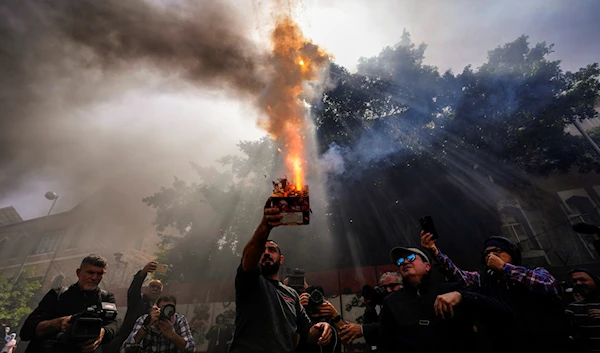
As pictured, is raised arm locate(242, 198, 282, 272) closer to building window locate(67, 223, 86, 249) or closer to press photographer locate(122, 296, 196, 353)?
press photographer locate(122, 296, 196, 353)

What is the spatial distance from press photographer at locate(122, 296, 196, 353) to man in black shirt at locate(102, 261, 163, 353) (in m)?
0.92

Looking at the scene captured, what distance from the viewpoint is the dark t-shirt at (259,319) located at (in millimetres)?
2613

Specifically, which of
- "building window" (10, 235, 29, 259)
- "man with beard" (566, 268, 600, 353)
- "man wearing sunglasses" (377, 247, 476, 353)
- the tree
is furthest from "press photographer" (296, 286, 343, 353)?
"building window" (10, 235, 29, 259)

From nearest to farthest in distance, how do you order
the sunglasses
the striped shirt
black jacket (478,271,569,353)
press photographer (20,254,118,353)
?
black jacket (478,271,569,353), press photographer (20,254,118,353), the sunglasses, the striped shirt

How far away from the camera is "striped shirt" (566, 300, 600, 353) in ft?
14.0

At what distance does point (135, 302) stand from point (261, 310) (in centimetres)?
434

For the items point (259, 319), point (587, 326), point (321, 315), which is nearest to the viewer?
point (259, 319)

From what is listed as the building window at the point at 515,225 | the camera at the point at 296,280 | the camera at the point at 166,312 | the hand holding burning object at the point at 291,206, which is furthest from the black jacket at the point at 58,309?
the building window at the point at 515,225

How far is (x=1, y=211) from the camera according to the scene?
3453 cm

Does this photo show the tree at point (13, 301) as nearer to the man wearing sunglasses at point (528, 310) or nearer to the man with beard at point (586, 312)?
the man wearing sunglasses at point (528, 310)

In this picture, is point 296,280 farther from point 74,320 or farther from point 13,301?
point 13,301

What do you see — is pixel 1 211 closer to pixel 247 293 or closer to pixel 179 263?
pixel 179 263

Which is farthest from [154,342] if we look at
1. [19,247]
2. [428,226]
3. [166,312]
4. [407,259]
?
[19,247]

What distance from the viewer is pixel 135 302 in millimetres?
5480
